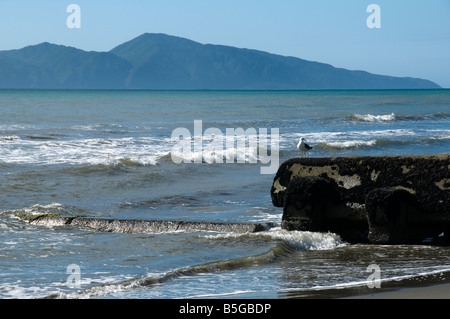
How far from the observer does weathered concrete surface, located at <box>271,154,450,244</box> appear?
7.88 meters

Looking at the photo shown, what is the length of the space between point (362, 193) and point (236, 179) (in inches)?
303

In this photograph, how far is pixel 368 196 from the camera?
8016mm

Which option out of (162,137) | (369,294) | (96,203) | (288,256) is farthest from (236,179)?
(162,137)

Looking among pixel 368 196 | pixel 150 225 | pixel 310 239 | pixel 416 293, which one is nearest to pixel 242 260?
pixel 310 239

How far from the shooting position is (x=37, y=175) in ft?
52.0

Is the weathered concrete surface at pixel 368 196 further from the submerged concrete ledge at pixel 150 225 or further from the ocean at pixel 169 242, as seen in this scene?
the submerged concrete ledge at pixel 150 225

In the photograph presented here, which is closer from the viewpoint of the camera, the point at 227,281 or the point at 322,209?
the point at 227,281

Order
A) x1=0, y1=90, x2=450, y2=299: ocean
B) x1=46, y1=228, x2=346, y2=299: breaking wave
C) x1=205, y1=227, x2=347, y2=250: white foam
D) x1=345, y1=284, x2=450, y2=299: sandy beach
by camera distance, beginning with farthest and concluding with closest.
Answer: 1. x1=205, y1=227, x2=347, y2=250: white foam
2. x1=0, y1=90, x2=450, y2=299: ocean
3. x1=46, y1=228, x2=346, y2=299: breaking wave
4. x1=345, y1=284, x2=450, y2=299: sandy beach

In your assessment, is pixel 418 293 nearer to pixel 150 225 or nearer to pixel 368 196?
pixel 368 196

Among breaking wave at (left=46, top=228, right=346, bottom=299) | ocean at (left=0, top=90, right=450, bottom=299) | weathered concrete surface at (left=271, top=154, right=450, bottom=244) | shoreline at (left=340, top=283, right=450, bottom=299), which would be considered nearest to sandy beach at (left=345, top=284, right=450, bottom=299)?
shoreline at (left=340, top=283, right=450, bottom=299)

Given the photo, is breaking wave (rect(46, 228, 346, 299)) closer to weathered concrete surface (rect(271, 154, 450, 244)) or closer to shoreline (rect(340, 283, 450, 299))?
weathered concrete surface (rect(271, 154, 450, 244))

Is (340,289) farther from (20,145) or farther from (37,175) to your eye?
(20,145)

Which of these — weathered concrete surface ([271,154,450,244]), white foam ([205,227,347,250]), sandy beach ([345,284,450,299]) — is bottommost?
sandy beach ([345,284,450,299])
